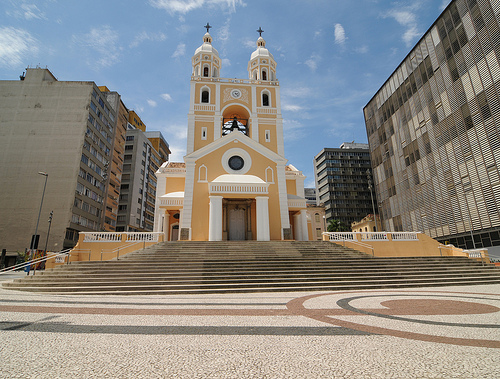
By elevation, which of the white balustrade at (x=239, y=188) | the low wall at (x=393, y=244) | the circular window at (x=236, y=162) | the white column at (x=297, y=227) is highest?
the circular window at (x=236, y=162)

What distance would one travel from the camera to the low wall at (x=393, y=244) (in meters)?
18.3

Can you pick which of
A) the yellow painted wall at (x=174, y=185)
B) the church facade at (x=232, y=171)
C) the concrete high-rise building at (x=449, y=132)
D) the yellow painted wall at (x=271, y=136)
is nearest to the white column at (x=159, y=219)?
the church facade at (x=232, y=171)

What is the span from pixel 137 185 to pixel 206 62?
121 feet

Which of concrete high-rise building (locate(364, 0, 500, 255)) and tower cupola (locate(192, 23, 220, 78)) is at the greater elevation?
tower cupola (locate(192, 23, 220, 78))

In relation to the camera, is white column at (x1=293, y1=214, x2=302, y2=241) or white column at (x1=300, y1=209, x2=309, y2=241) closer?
white column at (x1=300, y1=209, x2=309, y2=241)

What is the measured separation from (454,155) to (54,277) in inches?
1396

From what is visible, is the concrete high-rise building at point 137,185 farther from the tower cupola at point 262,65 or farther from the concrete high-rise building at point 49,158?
→ the tower cupola at point 262,65

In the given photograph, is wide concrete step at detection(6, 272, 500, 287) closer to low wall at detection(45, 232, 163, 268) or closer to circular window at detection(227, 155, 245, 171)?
low wall at detection(45, 232, 163, 268)

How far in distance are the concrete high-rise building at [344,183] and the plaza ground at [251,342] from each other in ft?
226

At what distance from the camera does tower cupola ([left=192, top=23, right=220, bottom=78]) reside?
3248cm

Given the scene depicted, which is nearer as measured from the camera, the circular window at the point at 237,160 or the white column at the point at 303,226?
the white column at the point at 303,226

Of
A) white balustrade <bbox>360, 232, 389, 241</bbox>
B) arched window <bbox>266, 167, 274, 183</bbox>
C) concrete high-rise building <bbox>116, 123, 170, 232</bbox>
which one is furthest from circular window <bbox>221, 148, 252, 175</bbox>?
concrete high-rise building <bbox>116, 123, 170, 232</bbox>

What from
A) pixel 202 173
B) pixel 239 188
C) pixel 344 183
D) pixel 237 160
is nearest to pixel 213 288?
pixel 239 188

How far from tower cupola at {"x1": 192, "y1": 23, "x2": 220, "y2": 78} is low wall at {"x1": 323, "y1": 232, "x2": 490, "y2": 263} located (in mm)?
24203
